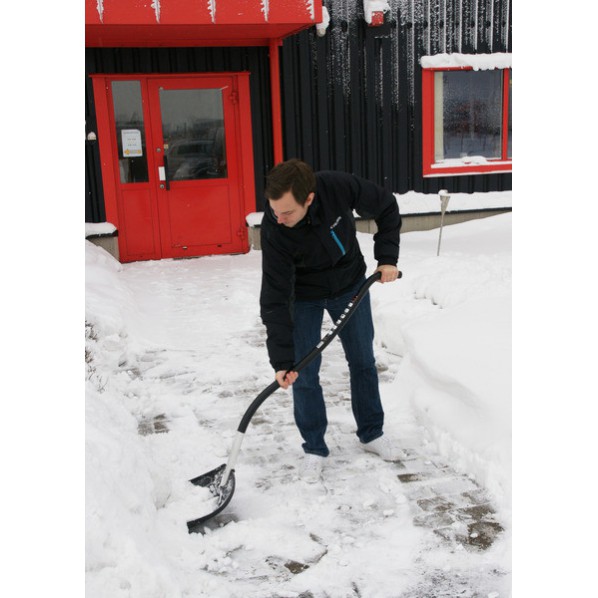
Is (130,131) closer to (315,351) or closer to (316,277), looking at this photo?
(316,277)

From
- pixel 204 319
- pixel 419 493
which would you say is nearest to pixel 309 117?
pixel 204 319

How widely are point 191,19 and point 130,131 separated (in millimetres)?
2275

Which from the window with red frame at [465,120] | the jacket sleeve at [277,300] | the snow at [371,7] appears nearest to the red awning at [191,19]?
the snow at [371,7]

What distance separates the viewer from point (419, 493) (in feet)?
11.9

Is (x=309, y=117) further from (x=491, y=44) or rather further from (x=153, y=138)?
(x=491, y=44)

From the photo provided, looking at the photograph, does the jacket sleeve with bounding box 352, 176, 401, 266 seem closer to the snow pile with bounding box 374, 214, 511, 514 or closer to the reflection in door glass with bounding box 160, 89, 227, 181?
the snow pile with bounding box 374, 214, 511, 514

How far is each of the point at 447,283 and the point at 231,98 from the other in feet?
15.7

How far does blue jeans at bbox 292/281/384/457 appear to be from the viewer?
3.80 meters

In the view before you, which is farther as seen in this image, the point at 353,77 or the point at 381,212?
the point at 353,77

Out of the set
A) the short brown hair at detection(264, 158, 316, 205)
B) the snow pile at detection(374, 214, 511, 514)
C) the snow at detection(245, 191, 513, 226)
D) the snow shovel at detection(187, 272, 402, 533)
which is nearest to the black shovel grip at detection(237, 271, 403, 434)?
the snow shovel at detection(187, 272, 402, 533)

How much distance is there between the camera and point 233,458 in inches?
140

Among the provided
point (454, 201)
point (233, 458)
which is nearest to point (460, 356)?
point (233, 458)

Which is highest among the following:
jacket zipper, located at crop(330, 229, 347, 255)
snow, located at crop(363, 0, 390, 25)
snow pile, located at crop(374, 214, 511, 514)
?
snow, located at crop(363, 0, 390, 25)

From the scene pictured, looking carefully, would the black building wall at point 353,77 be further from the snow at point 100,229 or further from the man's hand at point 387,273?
the man's hand at point 387,273
